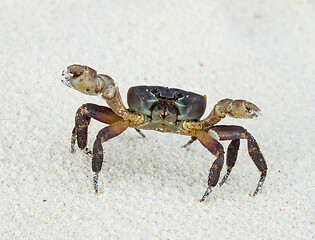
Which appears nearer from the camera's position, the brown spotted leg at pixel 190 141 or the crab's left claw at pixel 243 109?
the crab's left claw at pixel 243 109

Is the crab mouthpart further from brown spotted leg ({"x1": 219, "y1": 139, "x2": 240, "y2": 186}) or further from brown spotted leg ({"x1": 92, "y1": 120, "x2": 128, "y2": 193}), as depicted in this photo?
brown spotted leg ({"x1": 219, "y1": 139, "x2": 240, "y2": 186})

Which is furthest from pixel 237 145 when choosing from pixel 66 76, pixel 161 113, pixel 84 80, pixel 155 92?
pixel 66 76

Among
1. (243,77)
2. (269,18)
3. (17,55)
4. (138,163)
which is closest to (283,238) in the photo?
(138,163)

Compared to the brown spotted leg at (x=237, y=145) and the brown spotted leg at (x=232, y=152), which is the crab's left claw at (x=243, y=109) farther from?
the brown spotted leg at (x=232, y=152)

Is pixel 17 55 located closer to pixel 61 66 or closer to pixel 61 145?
pixel 61 66

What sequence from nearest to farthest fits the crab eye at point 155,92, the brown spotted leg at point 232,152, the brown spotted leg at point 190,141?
the crab eye at point 155,92
the brown spotted leg at point 232,152
the brown spotted leg at point 190,141

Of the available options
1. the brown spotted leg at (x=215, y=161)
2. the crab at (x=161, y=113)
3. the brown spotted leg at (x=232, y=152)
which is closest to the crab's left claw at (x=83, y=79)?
the crab at (x=161, y=113)

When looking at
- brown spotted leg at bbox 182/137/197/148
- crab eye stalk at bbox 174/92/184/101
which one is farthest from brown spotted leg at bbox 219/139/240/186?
crab eye stalk at bbox 174/92/184/101

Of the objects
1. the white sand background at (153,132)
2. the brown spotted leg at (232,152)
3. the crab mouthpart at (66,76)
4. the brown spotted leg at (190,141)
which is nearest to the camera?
the white sand background at (153,132)

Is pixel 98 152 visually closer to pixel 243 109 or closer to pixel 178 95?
pixel 178 95
